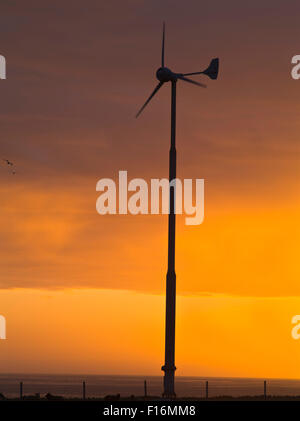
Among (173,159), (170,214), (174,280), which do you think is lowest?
(174,280)
